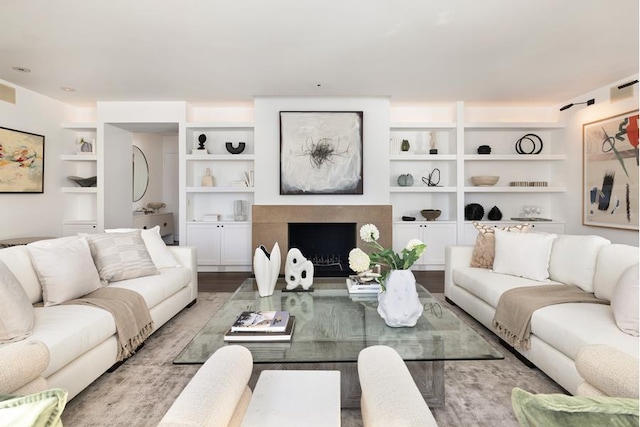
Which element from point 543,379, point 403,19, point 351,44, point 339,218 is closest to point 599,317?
point 543,379

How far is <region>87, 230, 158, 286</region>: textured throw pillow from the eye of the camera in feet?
9.30

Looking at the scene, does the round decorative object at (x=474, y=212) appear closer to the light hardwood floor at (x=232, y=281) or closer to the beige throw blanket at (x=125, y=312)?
the light hardwood floor at (x=232, y=281)

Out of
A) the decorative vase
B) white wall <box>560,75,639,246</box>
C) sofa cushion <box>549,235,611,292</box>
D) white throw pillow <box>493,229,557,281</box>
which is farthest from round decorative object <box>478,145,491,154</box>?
the decorative vase

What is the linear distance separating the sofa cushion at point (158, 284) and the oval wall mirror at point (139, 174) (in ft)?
15.2

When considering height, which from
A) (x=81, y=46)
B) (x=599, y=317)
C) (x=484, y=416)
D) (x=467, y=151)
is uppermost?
(x=81, y=46)

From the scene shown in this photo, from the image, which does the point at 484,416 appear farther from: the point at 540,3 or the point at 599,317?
the point at 540,3

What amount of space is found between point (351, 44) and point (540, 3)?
1.48 metres

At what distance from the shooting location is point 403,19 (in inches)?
114

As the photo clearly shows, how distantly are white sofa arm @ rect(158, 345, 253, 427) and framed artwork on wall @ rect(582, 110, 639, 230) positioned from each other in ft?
15.6

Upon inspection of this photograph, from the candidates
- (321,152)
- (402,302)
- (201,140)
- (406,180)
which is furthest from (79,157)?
(402,302)

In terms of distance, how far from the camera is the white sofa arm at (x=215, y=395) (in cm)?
83

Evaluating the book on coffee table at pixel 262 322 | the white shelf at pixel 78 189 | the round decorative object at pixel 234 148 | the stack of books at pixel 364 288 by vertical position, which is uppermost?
the round decorative object at pixel 234 148

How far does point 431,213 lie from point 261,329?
427 cm

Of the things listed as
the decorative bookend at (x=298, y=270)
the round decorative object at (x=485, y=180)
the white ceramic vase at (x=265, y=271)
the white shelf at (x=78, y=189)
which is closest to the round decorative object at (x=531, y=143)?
the round decorative object at (x=485, y=180)
